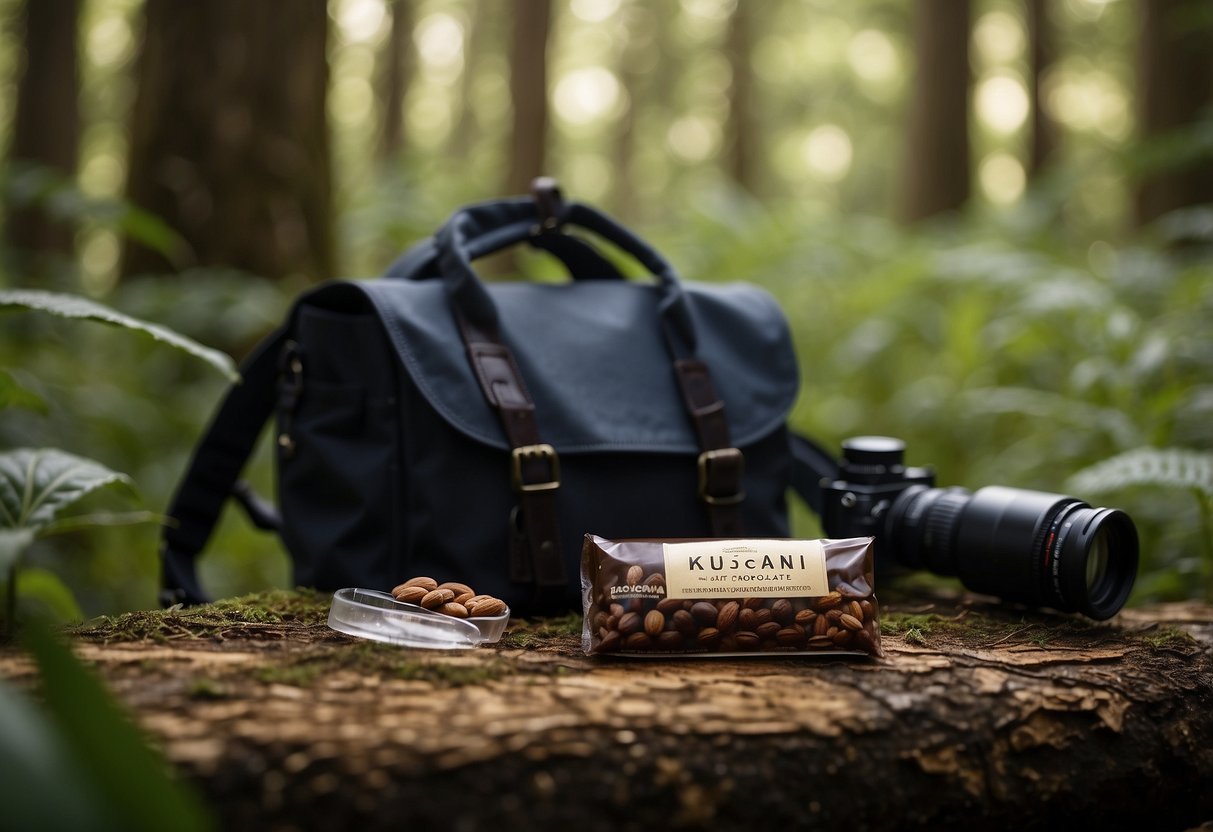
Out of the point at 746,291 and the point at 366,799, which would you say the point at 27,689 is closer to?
the point at 366,799

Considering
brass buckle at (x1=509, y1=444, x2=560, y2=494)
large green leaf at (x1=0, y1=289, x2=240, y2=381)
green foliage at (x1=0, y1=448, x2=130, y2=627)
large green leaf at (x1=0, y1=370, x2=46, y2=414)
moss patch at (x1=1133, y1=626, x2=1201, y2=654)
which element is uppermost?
large green leaf at (x1=0, y1=289, x2=240, y2=381)

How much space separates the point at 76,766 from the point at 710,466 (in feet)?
4.48

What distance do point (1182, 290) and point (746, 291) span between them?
6.27ft

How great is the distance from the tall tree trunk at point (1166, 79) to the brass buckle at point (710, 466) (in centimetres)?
444

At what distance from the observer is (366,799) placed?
982mm

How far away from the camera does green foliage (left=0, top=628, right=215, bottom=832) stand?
2.22 ft

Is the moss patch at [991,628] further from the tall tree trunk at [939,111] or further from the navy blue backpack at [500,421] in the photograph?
the tall tree trunk at [939,111]

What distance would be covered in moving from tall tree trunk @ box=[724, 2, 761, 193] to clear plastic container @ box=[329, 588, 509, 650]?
916 centimetres

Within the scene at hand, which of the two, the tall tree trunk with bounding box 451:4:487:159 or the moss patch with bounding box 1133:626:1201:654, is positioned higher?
the tall tree trunk with bounding box 451:4:487:159

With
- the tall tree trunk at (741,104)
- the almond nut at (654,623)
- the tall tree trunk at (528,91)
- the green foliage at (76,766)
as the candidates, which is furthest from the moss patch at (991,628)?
Answer: the tall tree trunk at (741,104)

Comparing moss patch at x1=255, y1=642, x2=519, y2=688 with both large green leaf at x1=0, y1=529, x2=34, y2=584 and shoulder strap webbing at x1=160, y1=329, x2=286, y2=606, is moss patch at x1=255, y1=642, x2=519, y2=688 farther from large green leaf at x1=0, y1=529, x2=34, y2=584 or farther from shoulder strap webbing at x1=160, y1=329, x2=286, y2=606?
shoulder strap webbing at x1=160, y1=329, x2=286, y2=606

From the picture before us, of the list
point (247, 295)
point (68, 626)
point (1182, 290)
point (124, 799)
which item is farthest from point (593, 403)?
point (1182, 290)

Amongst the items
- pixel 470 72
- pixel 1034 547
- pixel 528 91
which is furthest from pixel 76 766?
pixel 470 72

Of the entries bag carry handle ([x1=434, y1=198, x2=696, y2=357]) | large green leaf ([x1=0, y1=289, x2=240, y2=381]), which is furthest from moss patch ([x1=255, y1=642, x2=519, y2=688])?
bag carry handle ([x1=434, y1=198, x2=696, y2=357])
